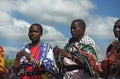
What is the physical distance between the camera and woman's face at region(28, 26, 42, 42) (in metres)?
8.43

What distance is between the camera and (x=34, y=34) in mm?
8445

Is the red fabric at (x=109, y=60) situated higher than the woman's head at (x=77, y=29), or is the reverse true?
the woman's head at (x=77, y=29)

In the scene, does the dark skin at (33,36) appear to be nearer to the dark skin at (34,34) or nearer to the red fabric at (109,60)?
the dark skin at (34,34)

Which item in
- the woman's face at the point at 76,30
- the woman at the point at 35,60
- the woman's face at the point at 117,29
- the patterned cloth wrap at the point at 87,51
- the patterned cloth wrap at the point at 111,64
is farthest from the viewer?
the woman at the point at 35,60

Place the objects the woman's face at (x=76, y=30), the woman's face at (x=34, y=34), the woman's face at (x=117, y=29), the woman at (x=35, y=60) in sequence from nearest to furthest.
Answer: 1. the woman's face at (x=117, y=29)
2. the woman's face at (x=76, y=30)
3. the woman at (x=35, y=60)
4. the woman's face at (x=34, y=34)

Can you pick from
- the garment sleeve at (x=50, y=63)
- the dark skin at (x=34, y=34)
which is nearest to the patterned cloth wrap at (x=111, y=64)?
the garment sleeve at (x=50, y=63)

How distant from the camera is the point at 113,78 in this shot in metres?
7.45

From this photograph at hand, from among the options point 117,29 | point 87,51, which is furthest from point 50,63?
point 117,29

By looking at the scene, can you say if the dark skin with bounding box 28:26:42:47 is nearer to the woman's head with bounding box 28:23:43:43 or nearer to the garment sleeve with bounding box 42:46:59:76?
the woman's head with bounding box 28:23:43:43

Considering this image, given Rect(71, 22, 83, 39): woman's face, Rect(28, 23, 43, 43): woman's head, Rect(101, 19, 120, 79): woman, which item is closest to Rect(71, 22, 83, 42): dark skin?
Rect(71, 22, 83, 39): woman's face

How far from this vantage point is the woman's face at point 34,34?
8.43 metres

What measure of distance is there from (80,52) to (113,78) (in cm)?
90

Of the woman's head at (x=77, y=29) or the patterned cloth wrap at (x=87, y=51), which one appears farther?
the woman's head at (x=77, y=29)

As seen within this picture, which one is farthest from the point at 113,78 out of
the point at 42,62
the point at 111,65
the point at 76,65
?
the point at 42,62
